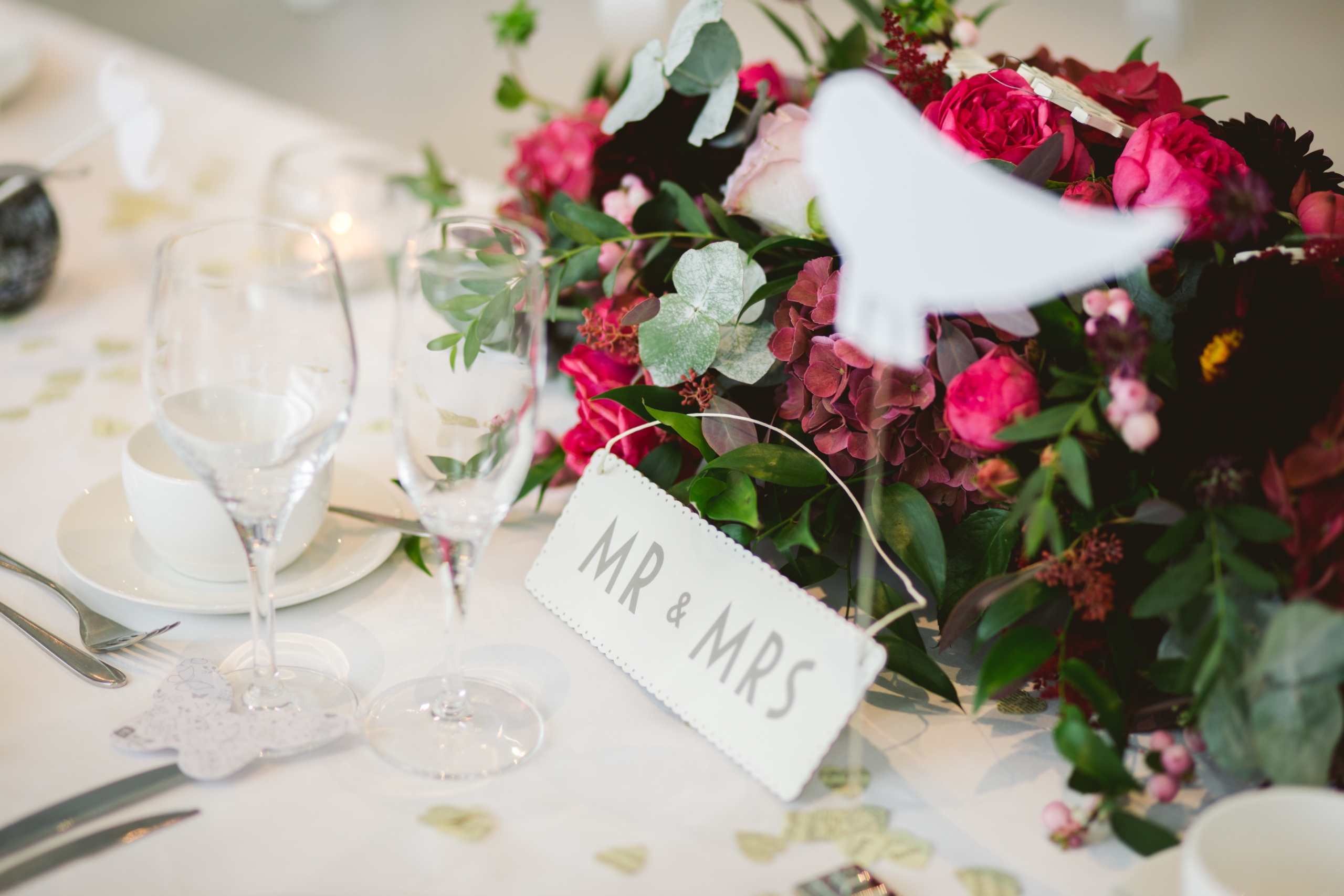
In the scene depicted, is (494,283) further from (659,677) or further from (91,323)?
(91,323)

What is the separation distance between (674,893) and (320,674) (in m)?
0.28

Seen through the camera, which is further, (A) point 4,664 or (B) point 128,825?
(A) point 4,664

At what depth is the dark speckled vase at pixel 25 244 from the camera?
3.26 ft

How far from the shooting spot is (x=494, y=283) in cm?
50

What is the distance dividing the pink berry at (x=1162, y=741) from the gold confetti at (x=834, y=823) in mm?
158

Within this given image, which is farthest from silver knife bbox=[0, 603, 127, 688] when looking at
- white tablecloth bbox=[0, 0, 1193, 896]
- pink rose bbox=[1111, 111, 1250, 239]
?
pink rose bbox=[1111, 111, 1250, 239]

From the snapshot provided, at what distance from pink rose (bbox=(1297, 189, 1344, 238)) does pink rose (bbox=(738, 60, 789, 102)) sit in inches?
16.1

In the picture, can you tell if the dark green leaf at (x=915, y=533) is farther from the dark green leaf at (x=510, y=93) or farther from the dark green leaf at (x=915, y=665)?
the dark green leaf at (x=510, y=93)

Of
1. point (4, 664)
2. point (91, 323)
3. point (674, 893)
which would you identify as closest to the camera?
point (674, 893)

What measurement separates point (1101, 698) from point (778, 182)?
0.40 meters

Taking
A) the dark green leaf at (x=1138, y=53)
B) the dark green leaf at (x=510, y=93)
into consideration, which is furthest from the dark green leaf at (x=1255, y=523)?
the dark green leaf at (x=510, y=93)

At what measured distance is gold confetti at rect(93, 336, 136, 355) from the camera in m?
1.03

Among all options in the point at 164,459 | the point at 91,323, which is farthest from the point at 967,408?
the point at 91,323

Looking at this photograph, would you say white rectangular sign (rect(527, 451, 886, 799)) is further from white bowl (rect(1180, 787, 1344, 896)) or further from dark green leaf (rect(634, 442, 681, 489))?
white bowl (rect(1180, 787, 1344, 896))
